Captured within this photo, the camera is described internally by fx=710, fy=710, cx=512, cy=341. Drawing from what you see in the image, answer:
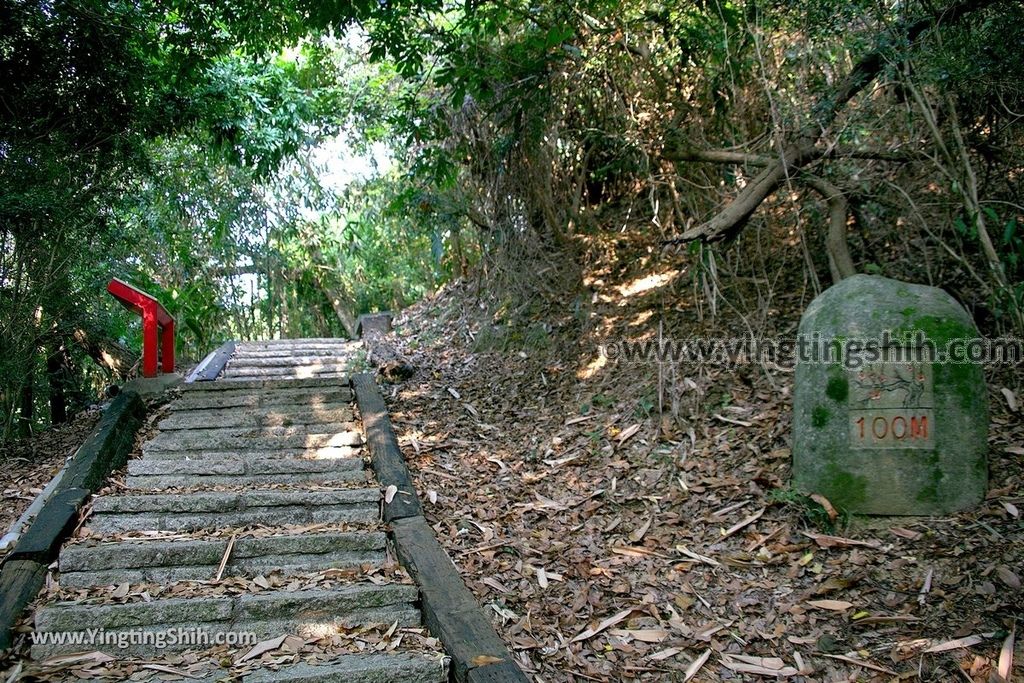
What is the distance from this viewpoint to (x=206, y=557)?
4.32m

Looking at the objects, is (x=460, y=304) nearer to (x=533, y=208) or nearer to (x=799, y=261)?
(x=533, y=208)

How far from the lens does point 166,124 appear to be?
7.78 m

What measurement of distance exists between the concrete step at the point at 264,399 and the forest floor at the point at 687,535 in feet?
2.29

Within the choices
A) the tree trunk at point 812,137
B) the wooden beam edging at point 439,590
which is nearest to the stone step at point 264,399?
the wooden beam edging at point 439,590

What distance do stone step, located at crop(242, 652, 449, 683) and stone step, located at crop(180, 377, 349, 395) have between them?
415 centimetres

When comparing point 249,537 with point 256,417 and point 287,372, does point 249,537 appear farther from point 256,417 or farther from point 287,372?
point 287,372

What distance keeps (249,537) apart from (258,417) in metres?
2.18

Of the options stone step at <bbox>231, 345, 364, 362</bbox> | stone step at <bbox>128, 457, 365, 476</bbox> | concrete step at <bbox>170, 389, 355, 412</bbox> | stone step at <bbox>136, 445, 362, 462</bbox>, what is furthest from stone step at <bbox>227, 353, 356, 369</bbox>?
stone step at <bbox>128, 457, 365, 476</bbox>

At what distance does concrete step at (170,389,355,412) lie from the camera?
6746mm

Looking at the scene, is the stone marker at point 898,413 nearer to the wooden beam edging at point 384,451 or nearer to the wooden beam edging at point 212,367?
the wooden beam edging at point 384,451

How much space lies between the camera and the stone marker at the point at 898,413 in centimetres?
387

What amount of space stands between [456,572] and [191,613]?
4.71 feet

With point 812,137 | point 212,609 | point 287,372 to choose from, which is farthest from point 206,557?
point 812,137

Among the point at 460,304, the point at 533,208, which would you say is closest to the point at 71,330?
the point at 460,304
